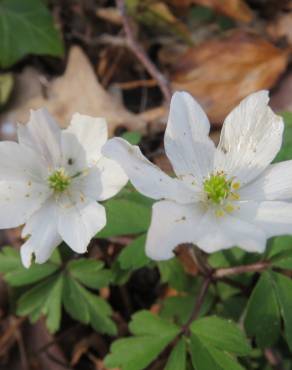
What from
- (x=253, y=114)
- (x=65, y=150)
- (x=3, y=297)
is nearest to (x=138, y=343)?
(x=65, y=150)

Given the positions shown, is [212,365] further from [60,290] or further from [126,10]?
[126,10]

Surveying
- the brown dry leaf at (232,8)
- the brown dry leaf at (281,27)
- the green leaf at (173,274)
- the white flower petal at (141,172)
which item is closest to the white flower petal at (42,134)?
the white flower petal at (141,172)

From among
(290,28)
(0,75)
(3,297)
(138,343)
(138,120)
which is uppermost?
(290,28)

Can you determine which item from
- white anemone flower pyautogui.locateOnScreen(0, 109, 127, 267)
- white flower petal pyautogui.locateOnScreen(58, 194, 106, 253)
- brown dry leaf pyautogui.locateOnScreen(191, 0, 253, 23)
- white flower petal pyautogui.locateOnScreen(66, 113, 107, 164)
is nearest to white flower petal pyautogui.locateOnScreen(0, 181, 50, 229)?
white anemone flower pyautogui.locateOnScreen(0, 109, 127, 267)

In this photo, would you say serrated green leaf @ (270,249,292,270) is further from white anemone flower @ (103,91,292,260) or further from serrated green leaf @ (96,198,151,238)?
serrated green leaf @ (96,198,151,238)

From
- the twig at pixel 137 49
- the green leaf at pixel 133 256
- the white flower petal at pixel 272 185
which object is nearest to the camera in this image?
the white flower petal at pixel 272 185

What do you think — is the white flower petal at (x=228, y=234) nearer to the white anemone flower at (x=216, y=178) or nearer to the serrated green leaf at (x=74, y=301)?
the white anemone flower at (x=216, y=178)
